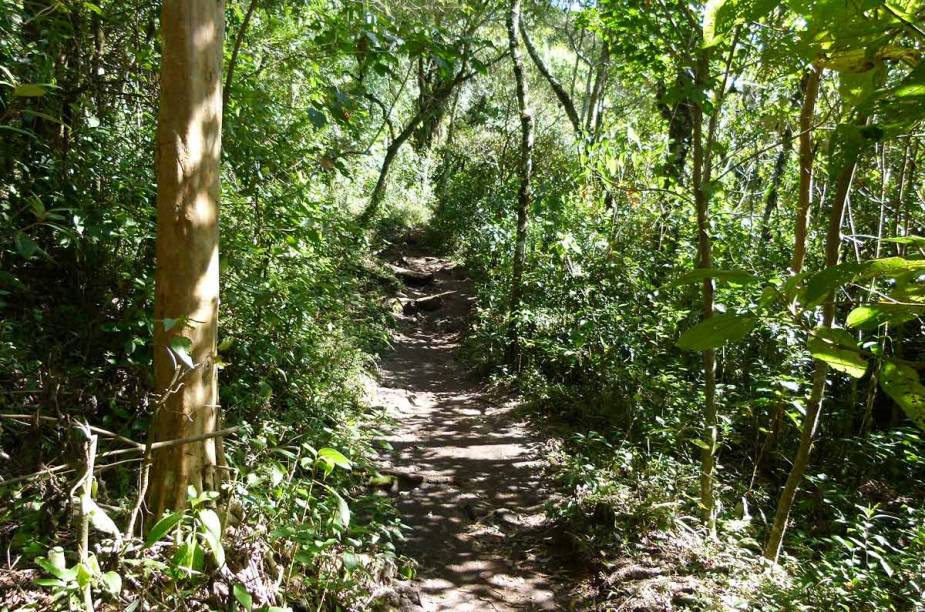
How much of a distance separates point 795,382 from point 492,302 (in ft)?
21.9

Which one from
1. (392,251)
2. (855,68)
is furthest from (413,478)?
(392,251)

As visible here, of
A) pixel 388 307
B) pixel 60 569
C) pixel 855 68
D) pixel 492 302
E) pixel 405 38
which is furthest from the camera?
pixel 388 307

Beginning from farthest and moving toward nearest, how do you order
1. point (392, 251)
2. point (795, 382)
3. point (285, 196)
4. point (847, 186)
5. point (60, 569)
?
point (392, 251), point (285, 196), point (795, 382), point (847, 186), point (60, 569)

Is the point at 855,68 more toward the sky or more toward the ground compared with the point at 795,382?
more toward the sky

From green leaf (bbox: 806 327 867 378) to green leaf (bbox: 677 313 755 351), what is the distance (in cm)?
9

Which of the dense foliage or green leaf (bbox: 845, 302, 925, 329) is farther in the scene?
the dense foliage

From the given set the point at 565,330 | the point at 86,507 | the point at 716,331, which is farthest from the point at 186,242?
the point at 565,330

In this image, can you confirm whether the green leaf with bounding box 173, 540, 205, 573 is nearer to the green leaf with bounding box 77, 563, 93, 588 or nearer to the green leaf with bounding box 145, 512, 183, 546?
the green leaf with bounding box 145, 512, 183, 546

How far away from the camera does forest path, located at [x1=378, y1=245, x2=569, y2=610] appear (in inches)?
160

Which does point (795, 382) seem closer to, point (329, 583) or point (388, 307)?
point (329, 583)

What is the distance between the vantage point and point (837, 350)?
71 centimetres

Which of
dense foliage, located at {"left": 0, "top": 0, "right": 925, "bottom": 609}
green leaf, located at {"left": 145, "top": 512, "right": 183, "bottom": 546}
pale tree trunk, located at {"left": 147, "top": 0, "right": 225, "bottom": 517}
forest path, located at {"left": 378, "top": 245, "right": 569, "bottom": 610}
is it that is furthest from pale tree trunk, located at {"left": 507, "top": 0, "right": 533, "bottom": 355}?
green leaf, located at {"left": 145, "top": 512, "right": 183, "bottom": 546}

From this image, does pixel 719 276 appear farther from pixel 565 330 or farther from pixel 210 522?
pixel 565 330

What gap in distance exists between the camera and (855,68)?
0.97 meters
